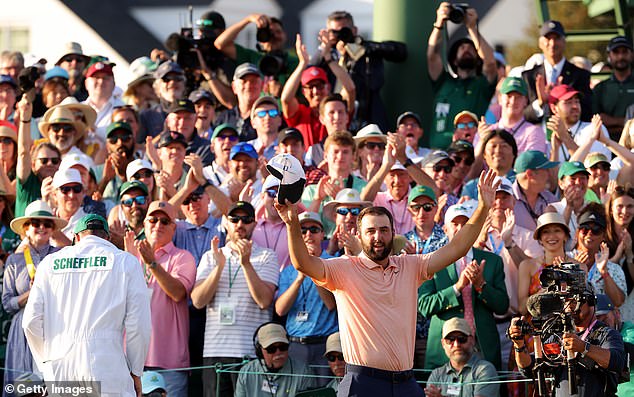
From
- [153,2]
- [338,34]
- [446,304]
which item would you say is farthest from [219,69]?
[153,2]

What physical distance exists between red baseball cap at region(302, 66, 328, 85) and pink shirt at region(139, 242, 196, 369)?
9.74 ft

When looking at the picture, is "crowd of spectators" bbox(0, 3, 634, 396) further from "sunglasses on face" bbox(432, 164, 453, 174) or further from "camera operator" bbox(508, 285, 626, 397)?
"camera operator" bbox(508, 285, 626, 397)

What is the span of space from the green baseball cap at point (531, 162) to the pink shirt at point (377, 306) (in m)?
3.66

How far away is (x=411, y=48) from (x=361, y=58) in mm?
696

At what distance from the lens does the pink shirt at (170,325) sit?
1127 cm

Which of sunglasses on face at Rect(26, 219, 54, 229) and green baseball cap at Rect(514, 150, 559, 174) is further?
green baseball cap at Rect(514, 150, 559, 174)

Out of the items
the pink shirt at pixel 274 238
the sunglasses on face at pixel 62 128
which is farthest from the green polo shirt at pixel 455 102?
the sunglasses on face at pixel 62 128

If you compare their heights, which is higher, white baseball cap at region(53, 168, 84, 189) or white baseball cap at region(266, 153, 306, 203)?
white baseball cap at region(53, 168, 84, 189)

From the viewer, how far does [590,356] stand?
367 inches

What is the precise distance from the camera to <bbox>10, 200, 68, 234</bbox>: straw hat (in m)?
11.8

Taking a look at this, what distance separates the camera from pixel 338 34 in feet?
46.0

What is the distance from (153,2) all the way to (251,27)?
2.51 m

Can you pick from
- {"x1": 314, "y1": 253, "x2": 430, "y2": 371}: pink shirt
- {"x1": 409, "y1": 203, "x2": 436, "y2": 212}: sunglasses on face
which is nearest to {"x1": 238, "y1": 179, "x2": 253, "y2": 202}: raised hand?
{"x1": 409, "y1": 203, "x2": 436, "y2": 212}: sunglasses on face

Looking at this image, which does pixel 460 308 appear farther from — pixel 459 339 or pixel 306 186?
pixel 306 186
